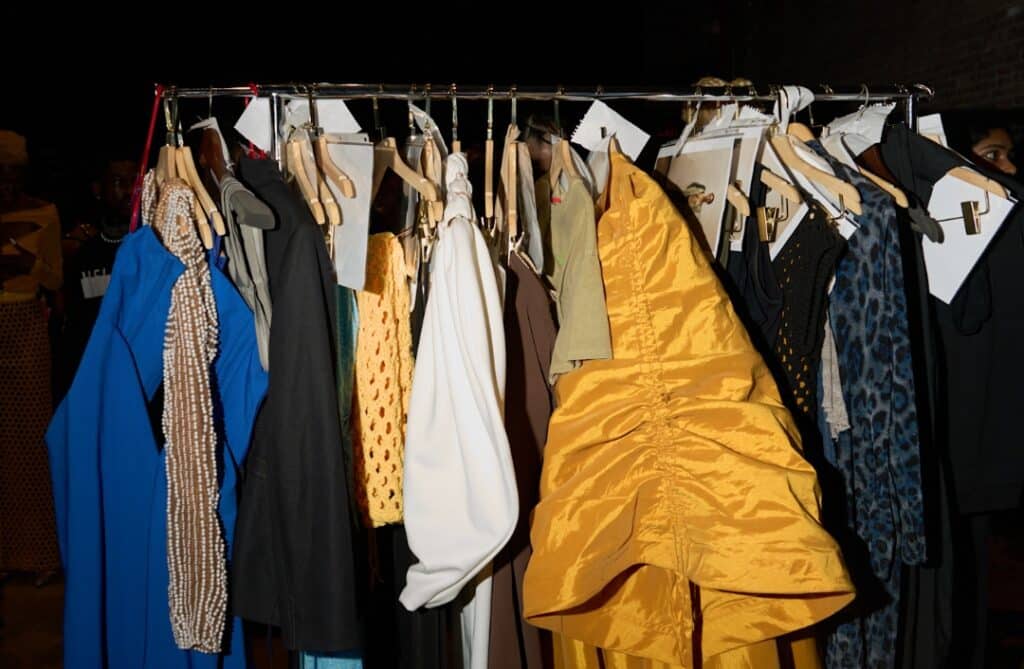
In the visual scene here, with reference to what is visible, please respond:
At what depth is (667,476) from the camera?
94 cm

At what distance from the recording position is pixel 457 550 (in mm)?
912

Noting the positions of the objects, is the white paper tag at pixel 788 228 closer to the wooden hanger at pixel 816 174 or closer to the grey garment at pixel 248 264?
the wooden hanger at pixel 816 174

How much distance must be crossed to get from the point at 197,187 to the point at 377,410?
438 millimetres

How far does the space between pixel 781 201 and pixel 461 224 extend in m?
0.58

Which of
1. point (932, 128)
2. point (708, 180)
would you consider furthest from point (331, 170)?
point (932, 128)

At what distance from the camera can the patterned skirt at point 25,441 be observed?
2.43 metres

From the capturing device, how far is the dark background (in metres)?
3.78

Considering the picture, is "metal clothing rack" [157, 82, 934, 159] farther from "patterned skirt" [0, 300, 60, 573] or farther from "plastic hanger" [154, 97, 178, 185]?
"patterned skirt" [0, 300, 60, 573]

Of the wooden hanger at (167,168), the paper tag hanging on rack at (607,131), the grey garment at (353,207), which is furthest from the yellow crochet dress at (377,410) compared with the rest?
the paper tag hanging on rack at (607,131)

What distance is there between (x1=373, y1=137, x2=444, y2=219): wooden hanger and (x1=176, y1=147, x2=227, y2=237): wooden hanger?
23cm

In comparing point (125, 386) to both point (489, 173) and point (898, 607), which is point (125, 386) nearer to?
point (489, 173)

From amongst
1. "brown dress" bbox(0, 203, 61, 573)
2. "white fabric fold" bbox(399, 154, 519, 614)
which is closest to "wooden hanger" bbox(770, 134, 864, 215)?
"white fabric fold" bbox(399, 154, 519, 614)

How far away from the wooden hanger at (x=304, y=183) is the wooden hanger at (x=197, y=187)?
13 cm

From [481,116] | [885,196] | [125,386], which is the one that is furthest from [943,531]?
[481,116]
